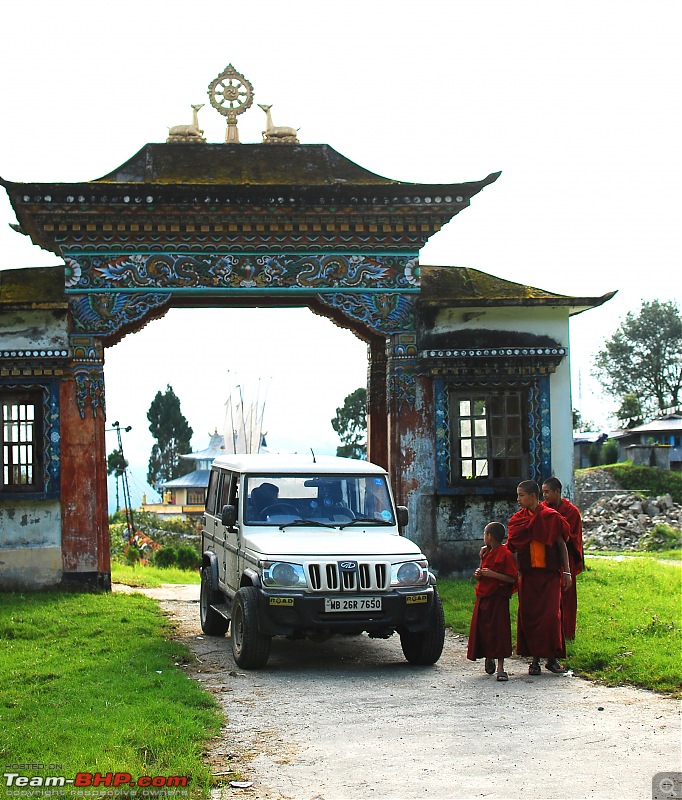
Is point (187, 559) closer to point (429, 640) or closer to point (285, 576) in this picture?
point (429, 640)

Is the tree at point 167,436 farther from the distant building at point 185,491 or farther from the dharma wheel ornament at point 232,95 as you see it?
the dharma wheel ornament at point 232,95

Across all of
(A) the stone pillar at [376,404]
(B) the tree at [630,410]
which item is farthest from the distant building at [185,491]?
(A) the stone pillar at [376,404]

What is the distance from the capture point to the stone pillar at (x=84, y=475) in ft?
52.5

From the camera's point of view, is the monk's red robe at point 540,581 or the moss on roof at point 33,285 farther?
the moss on roof at point 33,285

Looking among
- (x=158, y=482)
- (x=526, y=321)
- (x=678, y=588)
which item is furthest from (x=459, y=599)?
(x=158, y=482)

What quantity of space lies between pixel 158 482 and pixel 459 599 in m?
65.2

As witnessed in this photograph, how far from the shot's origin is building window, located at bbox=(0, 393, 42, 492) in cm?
1622

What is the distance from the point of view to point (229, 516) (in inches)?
436

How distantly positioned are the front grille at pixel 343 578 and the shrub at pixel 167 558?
18.4 meters

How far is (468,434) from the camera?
17.0m

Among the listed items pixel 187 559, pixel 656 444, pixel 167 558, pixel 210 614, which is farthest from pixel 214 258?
pixel 656 444

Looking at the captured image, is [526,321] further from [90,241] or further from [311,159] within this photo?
[90,241]

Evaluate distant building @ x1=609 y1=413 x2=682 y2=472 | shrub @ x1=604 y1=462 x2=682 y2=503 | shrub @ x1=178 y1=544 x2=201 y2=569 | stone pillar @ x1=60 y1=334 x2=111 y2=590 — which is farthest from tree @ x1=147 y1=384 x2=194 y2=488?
stone pillar @ x1=60 y1=334 x2=111 y2=590

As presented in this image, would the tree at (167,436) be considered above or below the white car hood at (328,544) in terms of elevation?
above
